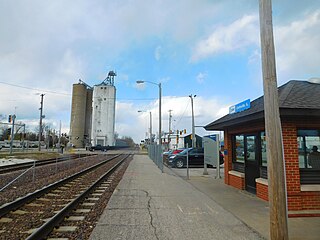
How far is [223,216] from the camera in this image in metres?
6.26

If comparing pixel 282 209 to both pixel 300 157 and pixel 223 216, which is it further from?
pixel 300 157

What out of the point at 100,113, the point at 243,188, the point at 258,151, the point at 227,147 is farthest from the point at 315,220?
the point at 100,113

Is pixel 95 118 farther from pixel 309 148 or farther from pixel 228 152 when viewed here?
pixel 309 148

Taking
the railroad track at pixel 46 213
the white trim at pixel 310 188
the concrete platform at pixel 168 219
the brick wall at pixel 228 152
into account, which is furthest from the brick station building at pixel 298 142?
the railroad track at pixel 46 213

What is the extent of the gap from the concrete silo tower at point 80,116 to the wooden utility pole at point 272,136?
272ft

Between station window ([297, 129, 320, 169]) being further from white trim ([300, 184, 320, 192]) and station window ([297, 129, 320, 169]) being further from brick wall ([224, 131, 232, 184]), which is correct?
brick wall ([224, 131, 232, 184])

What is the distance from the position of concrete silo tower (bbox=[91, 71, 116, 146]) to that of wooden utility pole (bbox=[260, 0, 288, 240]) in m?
78.6

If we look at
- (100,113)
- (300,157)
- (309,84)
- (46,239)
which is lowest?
(46,239)

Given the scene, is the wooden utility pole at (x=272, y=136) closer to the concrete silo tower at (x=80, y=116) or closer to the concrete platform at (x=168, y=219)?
the concrete platform at (x=168, y=219)

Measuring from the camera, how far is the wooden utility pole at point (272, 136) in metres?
3.70

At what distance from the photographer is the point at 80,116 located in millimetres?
83812

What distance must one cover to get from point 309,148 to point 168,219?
452 centimetres

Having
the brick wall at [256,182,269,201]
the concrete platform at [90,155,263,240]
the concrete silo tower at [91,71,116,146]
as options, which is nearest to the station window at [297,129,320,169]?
the brick wall at [256,182,269,201]

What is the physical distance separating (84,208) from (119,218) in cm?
163
